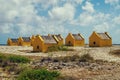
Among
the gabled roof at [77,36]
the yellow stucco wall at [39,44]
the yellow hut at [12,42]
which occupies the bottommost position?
the yellow stucco wall at [39,44]

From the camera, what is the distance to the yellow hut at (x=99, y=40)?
60.5 m

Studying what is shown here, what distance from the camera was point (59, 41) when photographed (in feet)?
193

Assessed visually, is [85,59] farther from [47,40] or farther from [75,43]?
[75,43]

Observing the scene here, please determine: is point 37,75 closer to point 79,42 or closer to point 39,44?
point 39,44

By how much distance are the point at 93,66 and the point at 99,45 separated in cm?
3222

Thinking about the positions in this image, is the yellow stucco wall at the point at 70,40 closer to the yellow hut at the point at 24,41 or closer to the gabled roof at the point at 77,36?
the gabled roof at the point at 77,36

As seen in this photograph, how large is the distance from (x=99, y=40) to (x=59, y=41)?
694cm

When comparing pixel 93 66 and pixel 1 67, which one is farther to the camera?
pixel 1 67

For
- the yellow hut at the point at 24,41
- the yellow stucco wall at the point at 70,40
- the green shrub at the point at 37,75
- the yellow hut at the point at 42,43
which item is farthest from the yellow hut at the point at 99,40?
the green shrub at the point at 37,75

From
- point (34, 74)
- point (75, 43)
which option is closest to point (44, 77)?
point (34, 74)

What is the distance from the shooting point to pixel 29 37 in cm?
7431

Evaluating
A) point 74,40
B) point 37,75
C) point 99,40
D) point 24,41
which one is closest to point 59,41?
point 99,40

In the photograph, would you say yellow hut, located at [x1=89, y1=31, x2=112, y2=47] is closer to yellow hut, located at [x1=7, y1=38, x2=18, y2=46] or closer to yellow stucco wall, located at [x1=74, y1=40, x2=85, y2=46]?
yellow stucco wall, located at [x1=74, y1=40, x2=85, y2=46]

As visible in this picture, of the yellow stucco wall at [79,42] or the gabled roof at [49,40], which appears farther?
the yellow stucco wall at [79,42]
